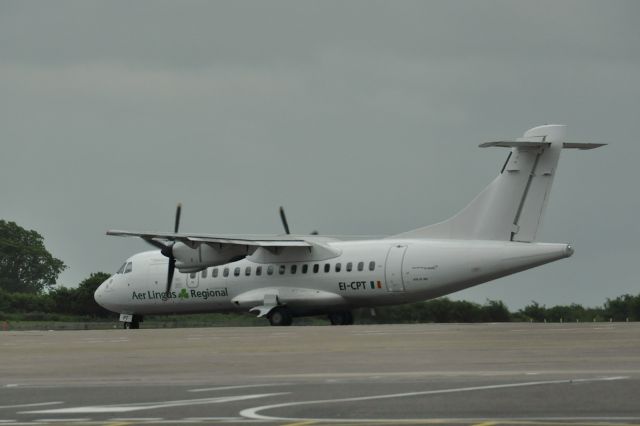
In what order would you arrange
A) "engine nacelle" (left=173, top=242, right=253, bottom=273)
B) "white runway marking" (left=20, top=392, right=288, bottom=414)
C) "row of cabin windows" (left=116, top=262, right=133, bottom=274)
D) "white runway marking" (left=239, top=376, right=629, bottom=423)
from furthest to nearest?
1. "row of cabin windows" (left=116, top=262, right=133, bottom=274)
2. "engine nacelle" (left=173, top=242, right=253, bottom=273)
3. "white runway marking" (left=20, top=392, right=288, bottom=414)
4. "white runway marking" (left=239, top=376, right=629, bottom=423)

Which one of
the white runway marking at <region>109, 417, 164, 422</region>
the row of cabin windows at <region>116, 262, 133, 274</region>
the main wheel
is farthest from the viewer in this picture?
the row of cabin windows at <region>116, 262, 133, 274</region>

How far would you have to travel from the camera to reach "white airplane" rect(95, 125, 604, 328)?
43594 mm

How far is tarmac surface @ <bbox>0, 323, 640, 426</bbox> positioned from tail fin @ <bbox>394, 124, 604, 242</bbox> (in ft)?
38.5

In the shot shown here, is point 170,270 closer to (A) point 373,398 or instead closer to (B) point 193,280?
(B) point 193,280

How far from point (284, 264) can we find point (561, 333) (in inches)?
808

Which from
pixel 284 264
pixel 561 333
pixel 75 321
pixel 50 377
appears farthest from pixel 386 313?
pixel 50 377

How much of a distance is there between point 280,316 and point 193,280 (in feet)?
14.0

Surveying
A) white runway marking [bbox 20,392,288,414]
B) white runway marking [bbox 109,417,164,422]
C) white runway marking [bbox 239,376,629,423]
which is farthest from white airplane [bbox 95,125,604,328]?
white runway marking [bbox 109,417,164,422]

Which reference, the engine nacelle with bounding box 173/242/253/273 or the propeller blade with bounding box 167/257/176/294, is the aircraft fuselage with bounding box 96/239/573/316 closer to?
the propeller blade with bounding box 167/257/176/294

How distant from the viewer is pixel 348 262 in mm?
47094

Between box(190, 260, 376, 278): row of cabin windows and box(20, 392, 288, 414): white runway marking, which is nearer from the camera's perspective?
box(20, 392, 288, 414): white runway marking

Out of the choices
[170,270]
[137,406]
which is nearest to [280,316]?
[170,270]

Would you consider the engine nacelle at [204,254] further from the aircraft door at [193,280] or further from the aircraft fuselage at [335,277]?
the aircraft door at [193,280]

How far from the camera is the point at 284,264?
161ft
